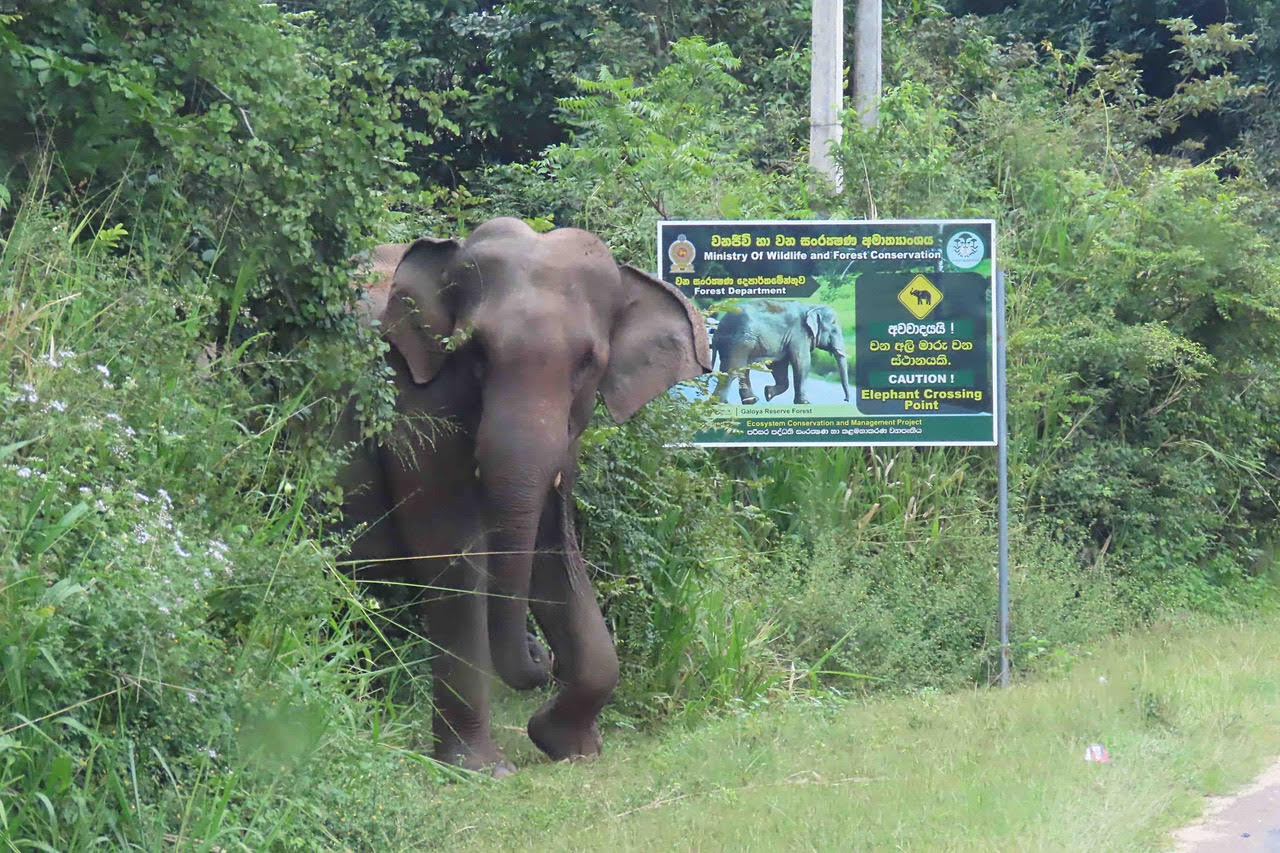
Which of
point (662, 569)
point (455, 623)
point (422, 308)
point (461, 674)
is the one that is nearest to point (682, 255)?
point (662, 569)

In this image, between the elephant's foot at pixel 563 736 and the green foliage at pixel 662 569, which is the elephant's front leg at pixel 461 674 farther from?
the green foliage at pixel 662 569

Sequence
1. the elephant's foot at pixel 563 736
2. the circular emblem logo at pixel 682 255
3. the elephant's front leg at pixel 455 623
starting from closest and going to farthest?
the elephant's front leg at pixel 455 623, the elephant's foot at pixel 563 736, the circular emblem logo at pixel 682 255

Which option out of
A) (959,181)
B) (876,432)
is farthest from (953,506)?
(959,181)

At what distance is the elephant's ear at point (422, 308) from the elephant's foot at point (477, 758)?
1652 mm

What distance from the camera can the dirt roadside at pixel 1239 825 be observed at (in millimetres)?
6008

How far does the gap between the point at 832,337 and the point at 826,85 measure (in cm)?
398

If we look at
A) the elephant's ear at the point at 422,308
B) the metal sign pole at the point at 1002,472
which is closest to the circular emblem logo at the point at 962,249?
the metal sign pole at the point at 1002,472

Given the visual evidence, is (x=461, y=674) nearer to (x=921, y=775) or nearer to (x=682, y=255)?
(x=921, y=775)

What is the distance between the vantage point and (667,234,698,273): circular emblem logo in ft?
34.1

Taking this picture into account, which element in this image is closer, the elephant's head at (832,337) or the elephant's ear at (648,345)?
the elephant's ear at (648,345)

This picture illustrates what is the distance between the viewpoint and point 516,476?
728cm

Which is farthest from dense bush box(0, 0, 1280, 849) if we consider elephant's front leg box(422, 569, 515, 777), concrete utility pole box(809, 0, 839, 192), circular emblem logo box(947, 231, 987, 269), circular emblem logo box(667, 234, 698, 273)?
circular emblem logo box(947, 231, 987, 269)

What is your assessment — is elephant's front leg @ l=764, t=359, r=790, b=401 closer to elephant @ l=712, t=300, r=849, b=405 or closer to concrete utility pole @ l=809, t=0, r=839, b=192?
elephant @ l=712, t=300, r=849, b=405

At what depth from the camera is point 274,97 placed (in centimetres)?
677
